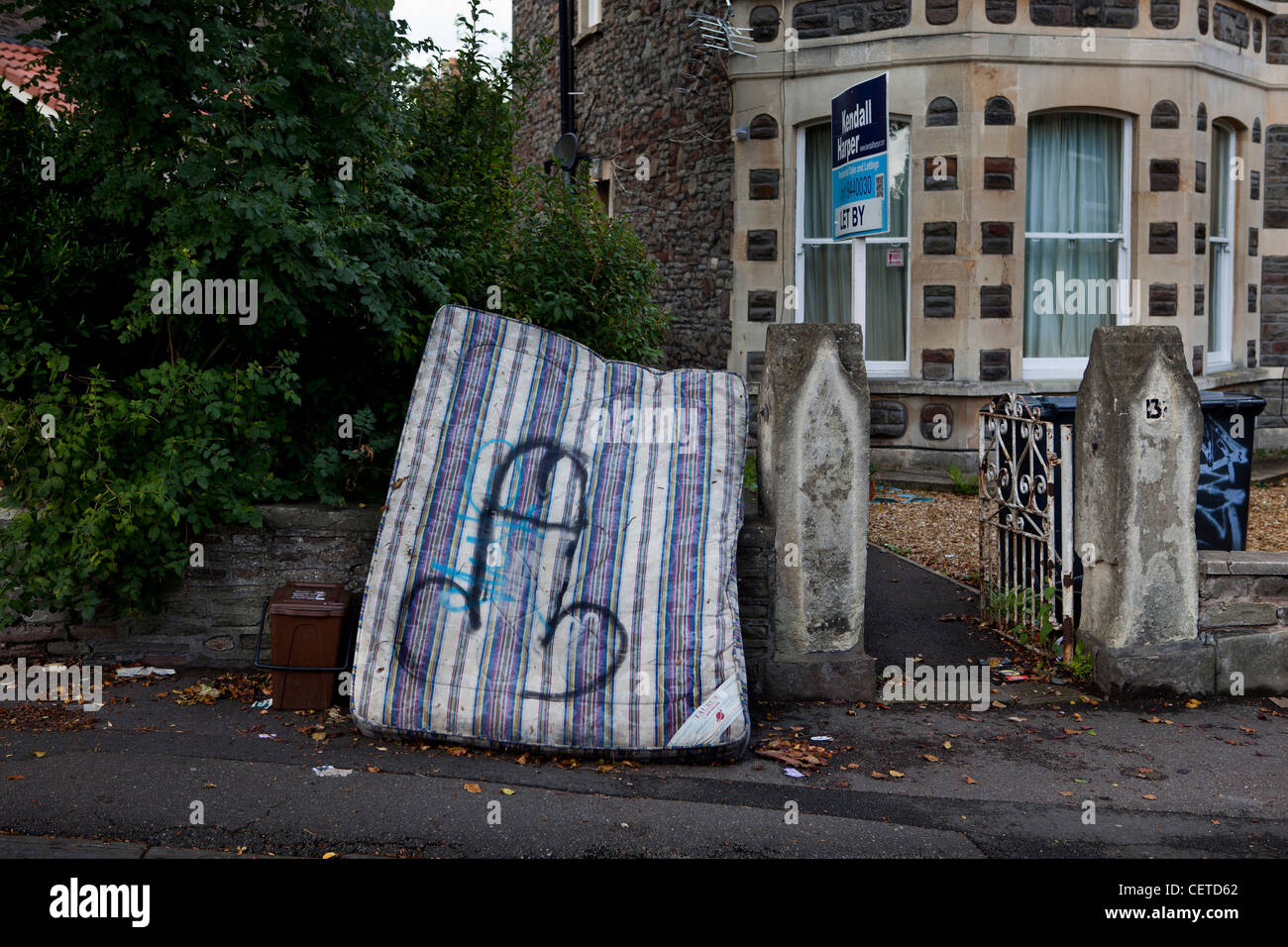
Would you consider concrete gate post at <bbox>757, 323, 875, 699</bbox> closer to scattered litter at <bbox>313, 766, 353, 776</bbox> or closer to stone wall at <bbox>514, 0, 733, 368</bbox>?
scattered litter at <bbox>313, 766, 353, 776</bbox>

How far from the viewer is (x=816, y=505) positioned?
617cm

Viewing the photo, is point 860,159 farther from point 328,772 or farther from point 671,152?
point 328,772

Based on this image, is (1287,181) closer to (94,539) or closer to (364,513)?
(364,513)

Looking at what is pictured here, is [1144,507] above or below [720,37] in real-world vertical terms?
below

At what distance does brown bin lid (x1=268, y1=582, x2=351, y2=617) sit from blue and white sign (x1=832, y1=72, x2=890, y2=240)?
6.15 m

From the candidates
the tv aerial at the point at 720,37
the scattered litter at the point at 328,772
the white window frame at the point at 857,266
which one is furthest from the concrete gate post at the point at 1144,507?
the tv aerial at the point at 720,37

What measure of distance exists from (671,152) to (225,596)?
8880 mm

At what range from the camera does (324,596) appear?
6031 millimetres

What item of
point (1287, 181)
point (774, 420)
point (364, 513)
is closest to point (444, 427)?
point (364, 513)

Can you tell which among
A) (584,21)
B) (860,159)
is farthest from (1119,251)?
(584,21)

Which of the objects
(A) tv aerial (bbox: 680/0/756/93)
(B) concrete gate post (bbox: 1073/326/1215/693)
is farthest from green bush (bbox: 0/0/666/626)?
(A) tv aerial (bbox: 680/0/756/93)

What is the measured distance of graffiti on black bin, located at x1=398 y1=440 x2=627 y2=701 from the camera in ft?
18.2

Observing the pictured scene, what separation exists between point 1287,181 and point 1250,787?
1130 cm

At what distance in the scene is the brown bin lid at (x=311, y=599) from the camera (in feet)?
19.5
